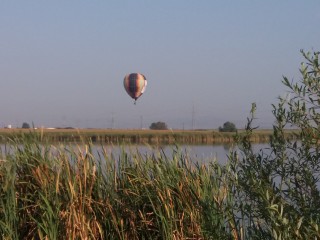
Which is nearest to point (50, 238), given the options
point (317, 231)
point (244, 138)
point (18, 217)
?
point (18, 217)

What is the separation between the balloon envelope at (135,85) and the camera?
35719mm

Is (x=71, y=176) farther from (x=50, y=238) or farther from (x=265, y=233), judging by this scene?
(x=265, y=233)

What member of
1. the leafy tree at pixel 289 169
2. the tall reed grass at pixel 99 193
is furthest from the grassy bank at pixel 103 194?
the leafy tree at pixel 289 169

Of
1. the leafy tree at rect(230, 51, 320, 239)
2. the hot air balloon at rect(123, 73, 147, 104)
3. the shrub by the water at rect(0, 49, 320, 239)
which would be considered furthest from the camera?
the hot air balloon at rect(123, 73, 147, 104)

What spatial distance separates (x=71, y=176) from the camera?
675 centimetres

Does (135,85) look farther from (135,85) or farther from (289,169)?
(289,169)

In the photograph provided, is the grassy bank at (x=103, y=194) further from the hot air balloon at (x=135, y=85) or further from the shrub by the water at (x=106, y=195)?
the hot air balloon at (x=135, y=85)

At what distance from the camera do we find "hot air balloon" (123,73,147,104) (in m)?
35.7

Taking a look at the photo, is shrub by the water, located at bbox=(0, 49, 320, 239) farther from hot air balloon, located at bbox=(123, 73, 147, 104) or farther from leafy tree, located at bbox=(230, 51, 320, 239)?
hot air balloon, located at bbox=(123, 73, 147, 104)

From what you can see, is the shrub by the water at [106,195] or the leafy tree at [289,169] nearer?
the leafy tree at [289,169]

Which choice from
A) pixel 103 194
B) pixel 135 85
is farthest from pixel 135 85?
pixel 103 194

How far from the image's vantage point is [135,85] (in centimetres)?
3572

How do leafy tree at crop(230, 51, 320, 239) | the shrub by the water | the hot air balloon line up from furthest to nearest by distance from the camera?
1. the hot air balloon
2. the shrub by the water
3. leafy tree at crop(230, 51, 320, 239)

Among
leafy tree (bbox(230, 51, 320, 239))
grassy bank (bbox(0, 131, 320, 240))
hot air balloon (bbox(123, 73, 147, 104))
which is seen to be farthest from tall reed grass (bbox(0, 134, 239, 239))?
hot air balloon (bbox(123, 73, 147, 104))
